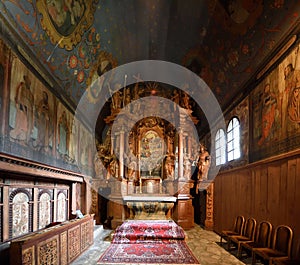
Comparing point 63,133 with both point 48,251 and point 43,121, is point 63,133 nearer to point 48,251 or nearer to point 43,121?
point 43,121

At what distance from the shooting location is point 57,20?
18.9 ft

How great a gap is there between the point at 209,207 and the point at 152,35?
7.08 metres

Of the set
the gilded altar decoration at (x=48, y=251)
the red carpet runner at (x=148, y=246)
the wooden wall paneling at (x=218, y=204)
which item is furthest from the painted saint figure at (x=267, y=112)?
the gilded altar decoration at (x=48, y=251)

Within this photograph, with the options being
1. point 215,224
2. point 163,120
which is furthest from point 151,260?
point 163,120

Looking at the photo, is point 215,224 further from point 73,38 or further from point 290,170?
point 73,38

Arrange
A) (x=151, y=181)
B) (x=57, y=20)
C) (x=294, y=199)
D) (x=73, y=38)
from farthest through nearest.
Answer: (x=151, y=181)
(x=73, y=38)
(x=57, y=20)
(x=294, y=199)

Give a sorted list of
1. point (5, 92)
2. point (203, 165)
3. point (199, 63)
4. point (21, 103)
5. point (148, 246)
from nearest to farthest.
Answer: point (5, 92) < point (21, 103) < point (148, 246) < point (199, 63) < point (203, 165)

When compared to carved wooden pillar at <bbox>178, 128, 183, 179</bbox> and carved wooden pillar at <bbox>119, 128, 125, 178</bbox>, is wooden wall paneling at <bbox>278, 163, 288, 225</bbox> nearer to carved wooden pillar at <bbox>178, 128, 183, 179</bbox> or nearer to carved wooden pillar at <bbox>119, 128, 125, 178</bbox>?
carved wooden pillar at <bbox>178, 128, 183, 179</bbox>

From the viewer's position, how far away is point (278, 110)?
5750 millimetres

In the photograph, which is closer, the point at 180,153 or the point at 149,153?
the point at 180,153

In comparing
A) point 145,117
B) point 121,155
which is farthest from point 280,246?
point 145,117

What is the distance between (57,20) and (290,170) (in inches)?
229

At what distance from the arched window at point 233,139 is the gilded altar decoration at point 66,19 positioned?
571 centimetres

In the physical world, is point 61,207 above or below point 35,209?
below
